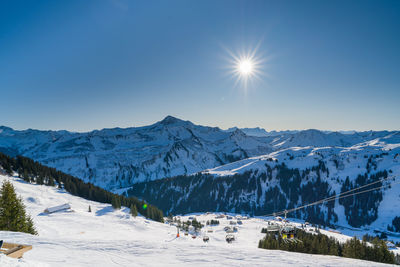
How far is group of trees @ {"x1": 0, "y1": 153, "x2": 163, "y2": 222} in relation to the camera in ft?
323

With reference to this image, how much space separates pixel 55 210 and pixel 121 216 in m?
22.3

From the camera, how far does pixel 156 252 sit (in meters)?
19.7

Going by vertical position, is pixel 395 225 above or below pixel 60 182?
below

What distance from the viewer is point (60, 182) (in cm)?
11269

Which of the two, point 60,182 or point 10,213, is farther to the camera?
point 60,182

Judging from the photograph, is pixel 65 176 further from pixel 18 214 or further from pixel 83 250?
pixel 83 250

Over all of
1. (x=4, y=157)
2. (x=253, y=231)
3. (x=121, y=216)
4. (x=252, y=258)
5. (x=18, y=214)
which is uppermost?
(x=4, y=157)

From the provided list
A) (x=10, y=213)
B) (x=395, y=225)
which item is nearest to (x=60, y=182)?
(x=10, y=213)

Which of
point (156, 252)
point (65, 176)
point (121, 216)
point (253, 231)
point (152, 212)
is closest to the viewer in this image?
point (156, 252)

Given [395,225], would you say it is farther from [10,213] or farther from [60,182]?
[10,213]

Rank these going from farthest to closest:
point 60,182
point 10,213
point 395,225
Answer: point 395,225
point 60,182
point 10,213

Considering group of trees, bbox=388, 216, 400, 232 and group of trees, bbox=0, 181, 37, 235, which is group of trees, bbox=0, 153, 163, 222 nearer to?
group of trees, bbox=0, 181, 37, 235

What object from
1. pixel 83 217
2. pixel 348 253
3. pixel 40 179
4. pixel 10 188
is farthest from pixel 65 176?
pixel 348 253

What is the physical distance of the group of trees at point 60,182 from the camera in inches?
3872
